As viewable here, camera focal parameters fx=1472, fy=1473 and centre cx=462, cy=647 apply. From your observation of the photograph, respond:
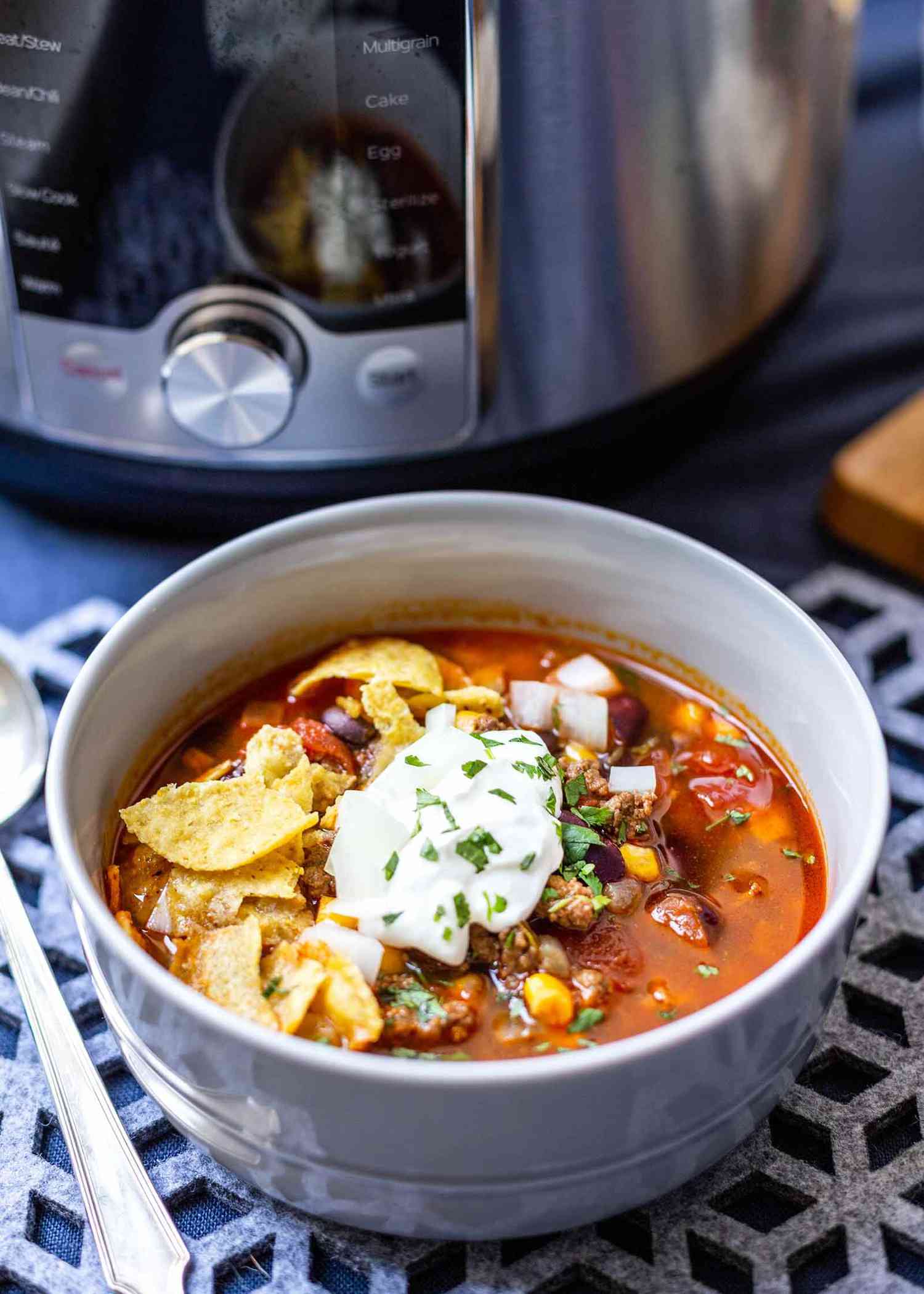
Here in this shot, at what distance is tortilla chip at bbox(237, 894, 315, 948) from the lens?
1268mm

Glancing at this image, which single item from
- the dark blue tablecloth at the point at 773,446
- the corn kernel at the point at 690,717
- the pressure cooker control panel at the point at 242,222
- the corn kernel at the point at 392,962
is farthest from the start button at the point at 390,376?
the corn kernel at the point at 392,962

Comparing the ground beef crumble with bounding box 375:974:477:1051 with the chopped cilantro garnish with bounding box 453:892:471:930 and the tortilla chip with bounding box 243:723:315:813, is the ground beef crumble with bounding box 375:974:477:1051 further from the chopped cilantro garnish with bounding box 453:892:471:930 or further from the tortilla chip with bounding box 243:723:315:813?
the tortilla chip with bounding box 243:723:315:813

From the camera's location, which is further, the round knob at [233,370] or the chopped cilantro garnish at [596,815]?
the round knob at [233,370]

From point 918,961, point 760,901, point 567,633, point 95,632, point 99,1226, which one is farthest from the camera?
point 95,632

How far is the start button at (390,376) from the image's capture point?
1649 mm

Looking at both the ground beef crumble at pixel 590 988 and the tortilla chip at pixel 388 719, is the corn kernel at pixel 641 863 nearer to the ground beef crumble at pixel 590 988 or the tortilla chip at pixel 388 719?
the ground beef crumble at pixel 590 988

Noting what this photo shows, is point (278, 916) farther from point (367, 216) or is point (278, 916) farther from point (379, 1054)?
point (367, 216)

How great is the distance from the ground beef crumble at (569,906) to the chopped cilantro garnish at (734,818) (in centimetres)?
19

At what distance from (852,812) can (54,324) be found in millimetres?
1011

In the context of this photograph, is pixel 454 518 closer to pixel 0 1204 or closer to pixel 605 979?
pixel 605 979

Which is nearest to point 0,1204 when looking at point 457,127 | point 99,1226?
point 99,1226

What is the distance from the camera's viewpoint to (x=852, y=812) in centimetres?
129

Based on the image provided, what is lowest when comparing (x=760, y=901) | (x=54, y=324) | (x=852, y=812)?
(x=760, y=901)

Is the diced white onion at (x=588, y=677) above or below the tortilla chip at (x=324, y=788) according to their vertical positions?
below
